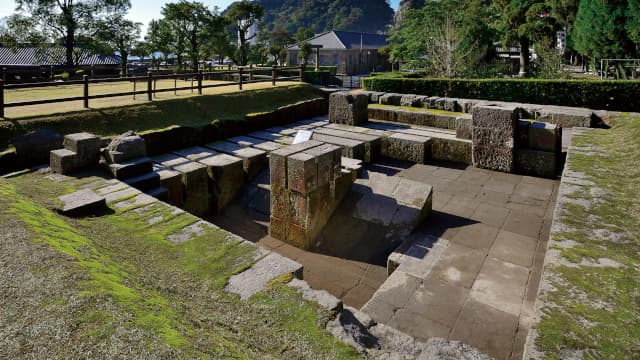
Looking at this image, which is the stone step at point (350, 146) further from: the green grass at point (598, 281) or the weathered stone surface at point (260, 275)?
the weathered stone surface at point (260, 275)

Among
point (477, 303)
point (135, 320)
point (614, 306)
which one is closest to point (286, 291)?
point (135, 320)

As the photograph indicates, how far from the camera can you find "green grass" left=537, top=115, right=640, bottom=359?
2.52 metres

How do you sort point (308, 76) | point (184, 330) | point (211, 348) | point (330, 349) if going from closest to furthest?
point (211, 348) < point (184, 330) < point (330, 349) < point (308, 76)

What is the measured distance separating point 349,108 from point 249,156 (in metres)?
3.54

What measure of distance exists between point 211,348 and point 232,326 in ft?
1.82

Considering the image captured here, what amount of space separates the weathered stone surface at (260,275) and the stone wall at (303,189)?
1.85 m

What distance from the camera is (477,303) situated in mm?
4102

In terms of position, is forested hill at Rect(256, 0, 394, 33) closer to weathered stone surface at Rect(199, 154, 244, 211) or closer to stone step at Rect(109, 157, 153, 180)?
weathered stone surface at Rect(199, 154, 244, 211)

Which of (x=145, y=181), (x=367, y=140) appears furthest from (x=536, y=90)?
(x=145, y=181)

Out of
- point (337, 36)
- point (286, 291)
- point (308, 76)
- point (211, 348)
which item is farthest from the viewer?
point (337, 36)

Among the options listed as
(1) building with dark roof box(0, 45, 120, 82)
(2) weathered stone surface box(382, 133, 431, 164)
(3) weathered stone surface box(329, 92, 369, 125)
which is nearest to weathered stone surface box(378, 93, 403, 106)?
(3) weathered stone surface box(329, 92, 369, 125)

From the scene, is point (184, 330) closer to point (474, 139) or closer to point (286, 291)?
point (286, 291)

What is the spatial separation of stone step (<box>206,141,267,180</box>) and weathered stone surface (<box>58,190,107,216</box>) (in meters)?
3.31

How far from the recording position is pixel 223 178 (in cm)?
767
